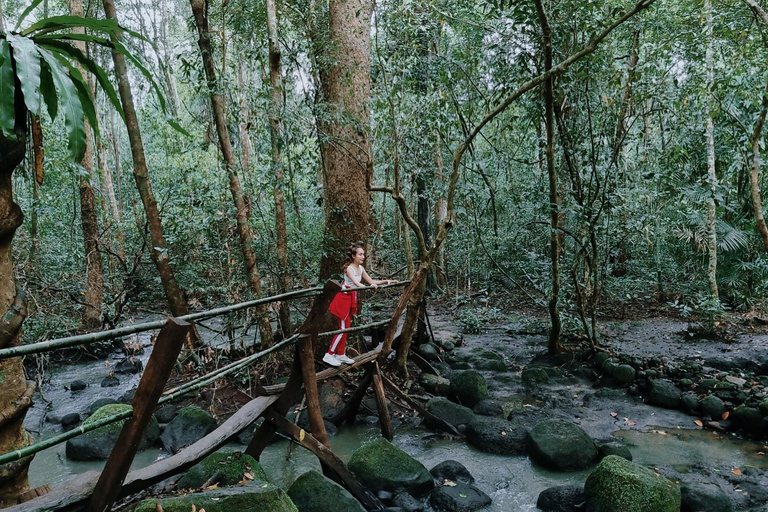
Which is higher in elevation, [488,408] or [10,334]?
[10,334]

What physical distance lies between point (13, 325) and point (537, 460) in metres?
4.70

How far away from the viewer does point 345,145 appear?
7.50 metres

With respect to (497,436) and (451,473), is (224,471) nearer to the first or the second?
(451,473)

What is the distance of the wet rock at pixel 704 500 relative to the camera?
4050 millimetres

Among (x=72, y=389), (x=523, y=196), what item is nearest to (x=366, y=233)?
(x=523, y=196)

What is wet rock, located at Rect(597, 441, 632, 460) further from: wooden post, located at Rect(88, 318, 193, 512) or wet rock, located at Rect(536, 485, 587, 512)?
wooden post, located at Rect(88, 318, 193, 512)

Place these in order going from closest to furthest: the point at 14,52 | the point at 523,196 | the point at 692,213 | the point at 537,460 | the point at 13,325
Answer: the point at 14,52 → the point at 13,325 → the point at 537,460 → the point at 523,196 → the point at 692,213

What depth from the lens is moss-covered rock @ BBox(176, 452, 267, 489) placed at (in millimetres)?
3750

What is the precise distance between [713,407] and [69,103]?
6997 millimetres

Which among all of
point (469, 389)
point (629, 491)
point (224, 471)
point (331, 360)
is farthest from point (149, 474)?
point (469, 389)

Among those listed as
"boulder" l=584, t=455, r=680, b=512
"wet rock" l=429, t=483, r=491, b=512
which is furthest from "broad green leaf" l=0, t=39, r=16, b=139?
"boulder" l=584, t=455, r=680, b=512

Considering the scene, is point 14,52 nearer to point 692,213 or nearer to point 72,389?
point 72,389

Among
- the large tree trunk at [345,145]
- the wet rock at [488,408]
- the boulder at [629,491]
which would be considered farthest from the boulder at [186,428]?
the boulder at [629,491]

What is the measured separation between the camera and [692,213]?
35.0ft
